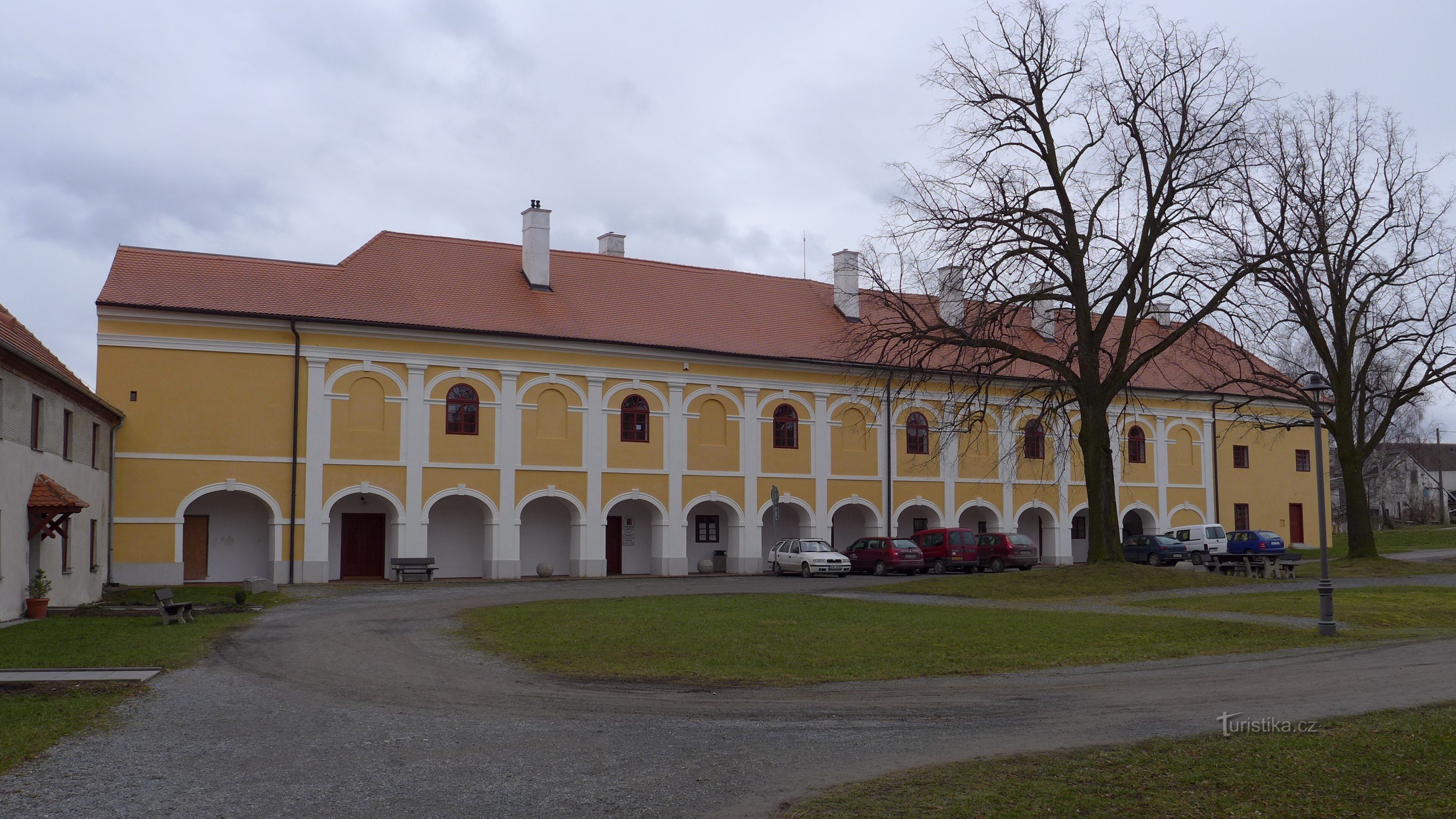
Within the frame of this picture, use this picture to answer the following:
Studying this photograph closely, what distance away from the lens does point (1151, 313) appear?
102 feet

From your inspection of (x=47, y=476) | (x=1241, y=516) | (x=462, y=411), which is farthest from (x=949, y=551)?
(x=47, y=476)

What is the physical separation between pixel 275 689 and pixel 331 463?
23.5m

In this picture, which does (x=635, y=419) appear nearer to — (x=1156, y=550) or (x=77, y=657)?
(x=1156, y=550)

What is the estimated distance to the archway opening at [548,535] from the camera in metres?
40.1

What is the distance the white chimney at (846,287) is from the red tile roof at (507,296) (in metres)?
0.40

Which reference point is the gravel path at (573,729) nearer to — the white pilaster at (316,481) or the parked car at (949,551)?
the white pilaster at (316,481)

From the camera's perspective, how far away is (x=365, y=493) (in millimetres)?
36875

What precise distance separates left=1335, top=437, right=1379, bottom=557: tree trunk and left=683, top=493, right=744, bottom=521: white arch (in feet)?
62.4

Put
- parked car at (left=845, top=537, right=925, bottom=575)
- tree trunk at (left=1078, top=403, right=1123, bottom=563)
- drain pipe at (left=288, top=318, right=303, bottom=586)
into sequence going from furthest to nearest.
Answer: parked car at (left=845, top=537, right=925, bottom=575) < drain pipe at (left=288, top=318, right=303, bottom=586) < tree trunk at (left=1078, top=403, right=1123, bottom=563)

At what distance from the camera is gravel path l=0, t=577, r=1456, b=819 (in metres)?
8.26

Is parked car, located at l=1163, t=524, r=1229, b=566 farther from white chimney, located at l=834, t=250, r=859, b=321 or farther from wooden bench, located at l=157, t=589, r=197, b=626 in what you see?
wooden bench, located at l=157, t=589, r=197, b=626

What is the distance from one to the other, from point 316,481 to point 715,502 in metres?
13.6

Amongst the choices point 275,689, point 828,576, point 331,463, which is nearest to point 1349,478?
point 828,576

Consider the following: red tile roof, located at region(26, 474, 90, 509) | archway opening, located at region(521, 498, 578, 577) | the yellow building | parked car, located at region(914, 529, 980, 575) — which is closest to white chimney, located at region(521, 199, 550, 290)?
the yellow building
